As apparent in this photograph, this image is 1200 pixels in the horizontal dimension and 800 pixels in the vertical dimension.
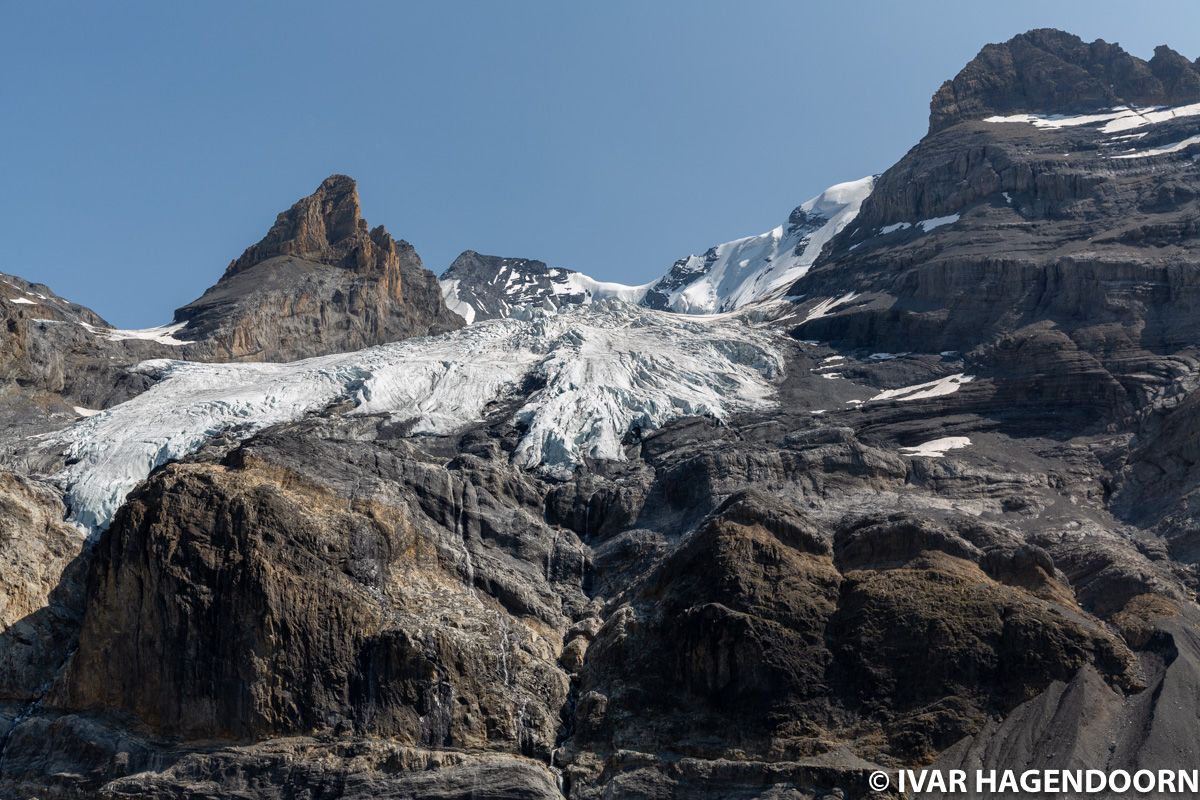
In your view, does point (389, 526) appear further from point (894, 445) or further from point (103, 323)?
point (103, 323)

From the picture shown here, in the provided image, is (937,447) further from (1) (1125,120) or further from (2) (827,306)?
(1) (1125,120)

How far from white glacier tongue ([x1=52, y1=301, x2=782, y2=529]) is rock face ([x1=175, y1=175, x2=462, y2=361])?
41.5 ft

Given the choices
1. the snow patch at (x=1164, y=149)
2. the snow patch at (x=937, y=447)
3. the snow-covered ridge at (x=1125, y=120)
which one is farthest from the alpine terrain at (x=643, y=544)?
the snow-covered ridge at (x=1125, y=120)

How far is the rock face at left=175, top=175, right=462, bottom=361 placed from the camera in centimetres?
13250

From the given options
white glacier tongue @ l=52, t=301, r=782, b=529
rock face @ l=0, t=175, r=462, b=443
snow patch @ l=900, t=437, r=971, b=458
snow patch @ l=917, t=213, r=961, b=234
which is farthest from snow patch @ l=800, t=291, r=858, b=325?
rock face @ l=0, t=175, r=462, b=443

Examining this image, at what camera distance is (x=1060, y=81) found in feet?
500

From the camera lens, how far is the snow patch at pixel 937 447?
87.2 meters

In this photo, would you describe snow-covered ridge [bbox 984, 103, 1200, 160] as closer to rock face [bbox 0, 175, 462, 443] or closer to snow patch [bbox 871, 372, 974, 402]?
snow patch [bbox 871, 372, 974, 402]

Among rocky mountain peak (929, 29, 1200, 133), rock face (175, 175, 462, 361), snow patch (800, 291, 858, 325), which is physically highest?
rocky mountain peak (929, 29, 1200, 133)

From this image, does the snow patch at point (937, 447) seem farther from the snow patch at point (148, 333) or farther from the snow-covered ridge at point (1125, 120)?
the snow patch at point (148, 333)

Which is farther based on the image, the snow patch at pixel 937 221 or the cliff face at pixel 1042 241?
the snow patch at pixel 937 221

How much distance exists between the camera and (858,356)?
11456cm

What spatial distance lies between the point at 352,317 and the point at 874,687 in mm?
89965

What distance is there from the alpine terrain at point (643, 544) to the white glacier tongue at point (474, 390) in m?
0.43
